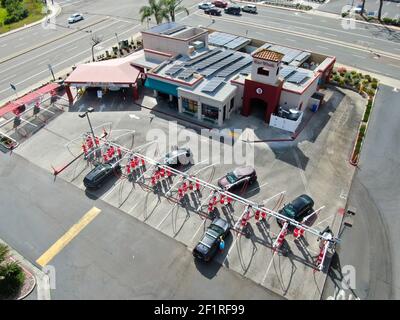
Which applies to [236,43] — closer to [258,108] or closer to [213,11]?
[258,108]

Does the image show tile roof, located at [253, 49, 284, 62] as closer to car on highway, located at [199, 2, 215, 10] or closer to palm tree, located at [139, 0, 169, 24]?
palm tree, located at [139, 0, 169, 24]

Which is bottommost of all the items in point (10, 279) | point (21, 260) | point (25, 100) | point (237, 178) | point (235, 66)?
point (21, 260)

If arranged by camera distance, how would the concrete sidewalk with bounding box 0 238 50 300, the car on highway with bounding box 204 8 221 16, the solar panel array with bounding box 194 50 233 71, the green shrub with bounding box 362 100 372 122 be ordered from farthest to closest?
the car on highway with bounding box 204 8 221 16 < the solar panel array with bounding box 194 50 233 71 < the green shrub with bounding box 362 100 372 122 < the concrete sidewalk with bounding box 0 238 50 300

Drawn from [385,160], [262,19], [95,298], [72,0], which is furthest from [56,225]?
[72,0]

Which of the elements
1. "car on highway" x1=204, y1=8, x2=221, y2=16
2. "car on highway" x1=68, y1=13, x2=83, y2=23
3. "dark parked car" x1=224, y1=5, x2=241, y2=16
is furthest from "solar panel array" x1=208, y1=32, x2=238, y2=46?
"car on highway" x1=68, y1=13, x2=83, y2=23

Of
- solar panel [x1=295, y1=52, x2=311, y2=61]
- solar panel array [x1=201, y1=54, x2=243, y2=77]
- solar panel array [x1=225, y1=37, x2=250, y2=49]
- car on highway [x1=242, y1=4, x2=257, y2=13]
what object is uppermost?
car on highway [x1=242, y1=4, x2=257, y2=13]

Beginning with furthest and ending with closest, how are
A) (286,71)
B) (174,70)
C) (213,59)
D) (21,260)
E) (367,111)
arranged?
(213,59), (174,70), (286,71), (367,111), (21,260)

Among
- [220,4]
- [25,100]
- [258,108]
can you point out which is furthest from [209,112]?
[220,4]
